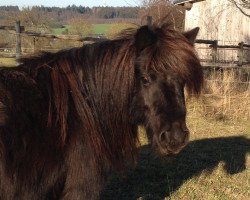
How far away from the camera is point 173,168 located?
609 cm

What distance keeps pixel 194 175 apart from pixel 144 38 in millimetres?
Answer: 3211

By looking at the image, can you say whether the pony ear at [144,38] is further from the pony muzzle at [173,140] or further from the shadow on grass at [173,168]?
the shadow on grass at [173,168]

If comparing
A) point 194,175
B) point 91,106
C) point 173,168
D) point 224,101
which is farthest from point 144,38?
point 224,101

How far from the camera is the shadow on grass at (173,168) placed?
17.0ft

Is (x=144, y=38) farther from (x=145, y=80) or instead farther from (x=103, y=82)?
(x=103, y=82)

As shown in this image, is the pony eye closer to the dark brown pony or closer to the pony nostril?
the dark brown pony

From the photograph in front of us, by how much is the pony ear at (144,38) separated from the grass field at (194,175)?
170 centimetres

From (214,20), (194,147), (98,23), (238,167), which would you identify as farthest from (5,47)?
(98,23)

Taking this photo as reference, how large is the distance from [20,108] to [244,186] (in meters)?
3.75

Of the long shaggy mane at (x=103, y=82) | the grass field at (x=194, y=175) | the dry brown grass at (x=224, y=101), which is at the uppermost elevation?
the long shaggy mane at (x=103, y=82)

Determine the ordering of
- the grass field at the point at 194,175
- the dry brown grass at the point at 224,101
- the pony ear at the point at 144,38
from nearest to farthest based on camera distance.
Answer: the pony ear at the point at 144,38 < the grass field at the point at 194,175 < the dry brown grass at the point at 224,101

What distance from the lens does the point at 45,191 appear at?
3074 mm

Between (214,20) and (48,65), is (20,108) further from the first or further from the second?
(214,20)

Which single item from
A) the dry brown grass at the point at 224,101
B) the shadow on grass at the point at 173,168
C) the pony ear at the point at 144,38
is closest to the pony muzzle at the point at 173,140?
the pony ear at the point at 144,38
